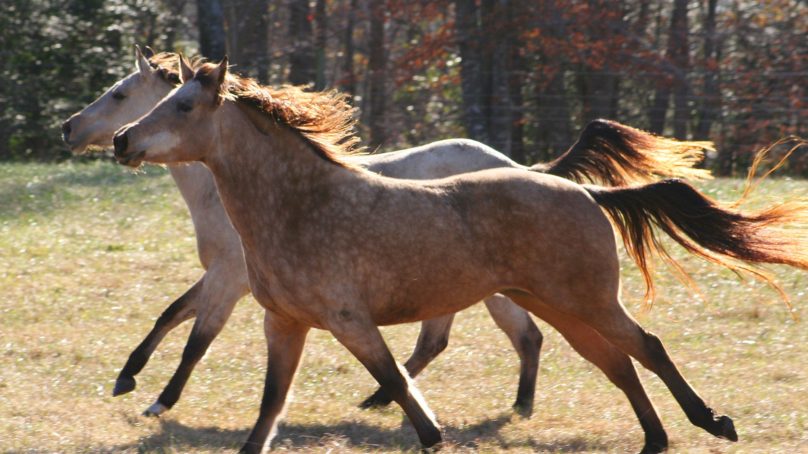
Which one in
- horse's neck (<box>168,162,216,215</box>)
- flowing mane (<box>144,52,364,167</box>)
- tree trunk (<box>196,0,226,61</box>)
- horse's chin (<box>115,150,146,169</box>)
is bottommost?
horse's neck (<box>168,162,216,215</box>)

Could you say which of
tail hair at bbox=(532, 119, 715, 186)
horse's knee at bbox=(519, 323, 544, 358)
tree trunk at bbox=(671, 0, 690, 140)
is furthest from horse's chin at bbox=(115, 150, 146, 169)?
tree trunk at bbox=(671, 0, 690, 140)

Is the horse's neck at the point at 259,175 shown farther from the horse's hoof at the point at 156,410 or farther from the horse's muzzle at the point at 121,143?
the horse's hoof at the point at 156,410

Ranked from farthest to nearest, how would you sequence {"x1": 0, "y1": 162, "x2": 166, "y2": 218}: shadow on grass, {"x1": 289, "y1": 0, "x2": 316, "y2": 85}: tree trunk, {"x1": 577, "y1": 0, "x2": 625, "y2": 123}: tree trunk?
1. {"x1": 289, "y1": 0, "x2": 316, "y2": 85}: tree trunk
2. {"x1": 577, "y1": 0, "x2": 625, "y2": 123}: tree trunk
3. {"x1": 0, "y1": 162, "x2": 166, "y2": 218}: shadow on grass

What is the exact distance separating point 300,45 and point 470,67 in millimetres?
4103

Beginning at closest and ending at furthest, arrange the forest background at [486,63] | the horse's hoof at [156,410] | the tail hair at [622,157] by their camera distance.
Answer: the tail hair at [622,157]
the horse's hoof at [156,410]
the forest background at [486,63]

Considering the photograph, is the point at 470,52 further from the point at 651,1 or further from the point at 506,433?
the point at 506,433

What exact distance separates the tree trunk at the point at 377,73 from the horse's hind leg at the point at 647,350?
42.5 ft

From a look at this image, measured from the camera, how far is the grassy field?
253 inches

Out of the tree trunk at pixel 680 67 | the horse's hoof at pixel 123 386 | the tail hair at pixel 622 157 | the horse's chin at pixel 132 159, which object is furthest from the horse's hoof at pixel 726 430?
the tree trunk at pixel 680 67

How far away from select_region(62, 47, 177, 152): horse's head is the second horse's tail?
123 inches

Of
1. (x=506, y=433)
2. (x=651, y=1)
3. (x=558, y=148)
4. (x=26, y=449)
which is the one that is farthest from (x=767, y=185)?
(x=26, y=449)

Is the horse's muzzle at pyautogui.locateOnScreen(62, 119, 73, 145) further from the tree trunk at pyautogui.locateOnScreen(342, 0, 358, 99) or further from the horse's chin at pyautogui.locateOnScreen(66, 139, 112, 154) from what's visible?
the tree trunk at pyautogui.locateOnScreen(342, 0, 358, 99)

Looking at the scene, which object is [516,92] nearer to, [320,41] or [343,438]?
[320,41]

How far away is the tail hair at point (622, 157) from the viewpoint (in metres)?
6.35
